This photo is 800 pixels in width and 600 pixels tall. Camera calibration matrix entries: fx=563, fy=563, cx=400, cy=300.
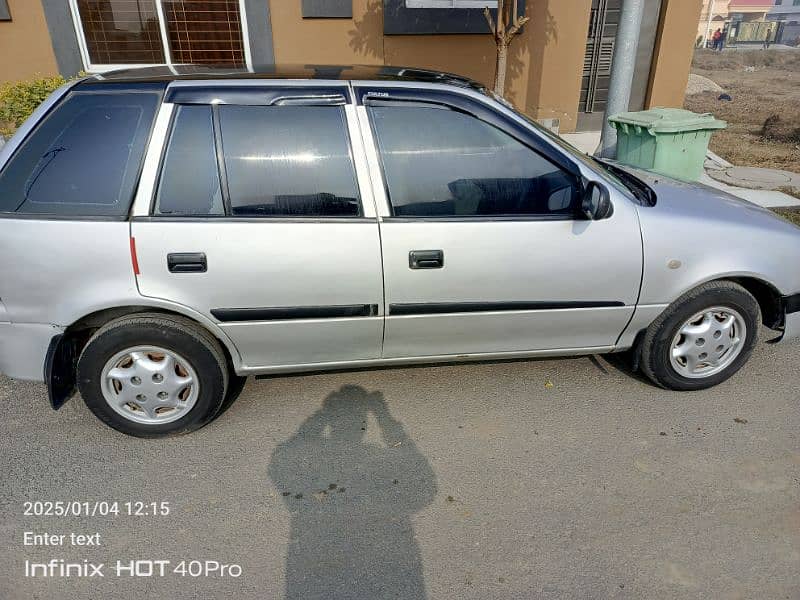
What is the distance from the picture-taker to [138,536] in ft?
8.04

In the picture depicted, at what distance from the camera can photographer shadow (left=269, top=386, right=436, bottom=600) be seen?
225 centimetres

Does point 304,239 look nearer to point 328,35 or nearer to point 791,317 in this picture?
point 791,317

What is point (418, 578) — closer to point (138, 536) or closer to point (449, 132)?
point (138, 536)

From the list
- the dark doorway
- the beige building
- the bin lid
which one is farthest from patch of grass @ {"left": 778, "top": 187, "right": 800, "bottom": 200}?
the beige building

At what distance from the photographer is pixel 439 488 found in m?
2.69

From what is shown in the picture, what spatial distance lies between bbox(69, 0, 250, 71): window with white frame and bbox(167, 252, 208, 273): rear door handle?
21.0ft

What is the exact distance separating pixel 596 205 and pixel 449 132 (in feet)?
2.68

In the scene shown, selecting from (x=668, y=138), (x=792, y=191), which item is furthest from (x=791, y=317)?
(x=792, y=191)

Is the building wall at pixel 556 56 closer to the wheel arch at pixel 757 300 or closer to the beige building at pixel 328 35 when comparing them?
the beige building at pixel 328 35

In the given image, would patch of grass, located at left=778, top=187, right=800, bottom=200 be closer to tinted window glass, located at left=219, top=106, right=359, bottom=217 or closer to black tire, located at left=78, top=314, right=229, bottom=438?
tinted window glass, located at left=219, top=106, right=359, bottom=217

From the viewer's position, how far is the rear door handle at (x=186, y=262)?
2.64m

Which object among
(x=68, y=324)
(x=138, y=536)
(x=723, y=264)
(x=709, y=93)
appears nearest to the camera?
(x=138, y=536)

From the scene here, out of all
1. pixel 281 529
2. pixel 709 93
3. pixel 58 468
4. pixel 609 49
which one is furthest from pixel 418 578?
pixel 709 93

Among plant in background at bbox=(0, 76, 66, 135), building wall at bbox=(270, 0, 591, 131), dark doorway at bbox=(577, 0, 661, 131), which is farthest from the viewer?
dark doorway at bbox=(577, 0, 661, 131)
